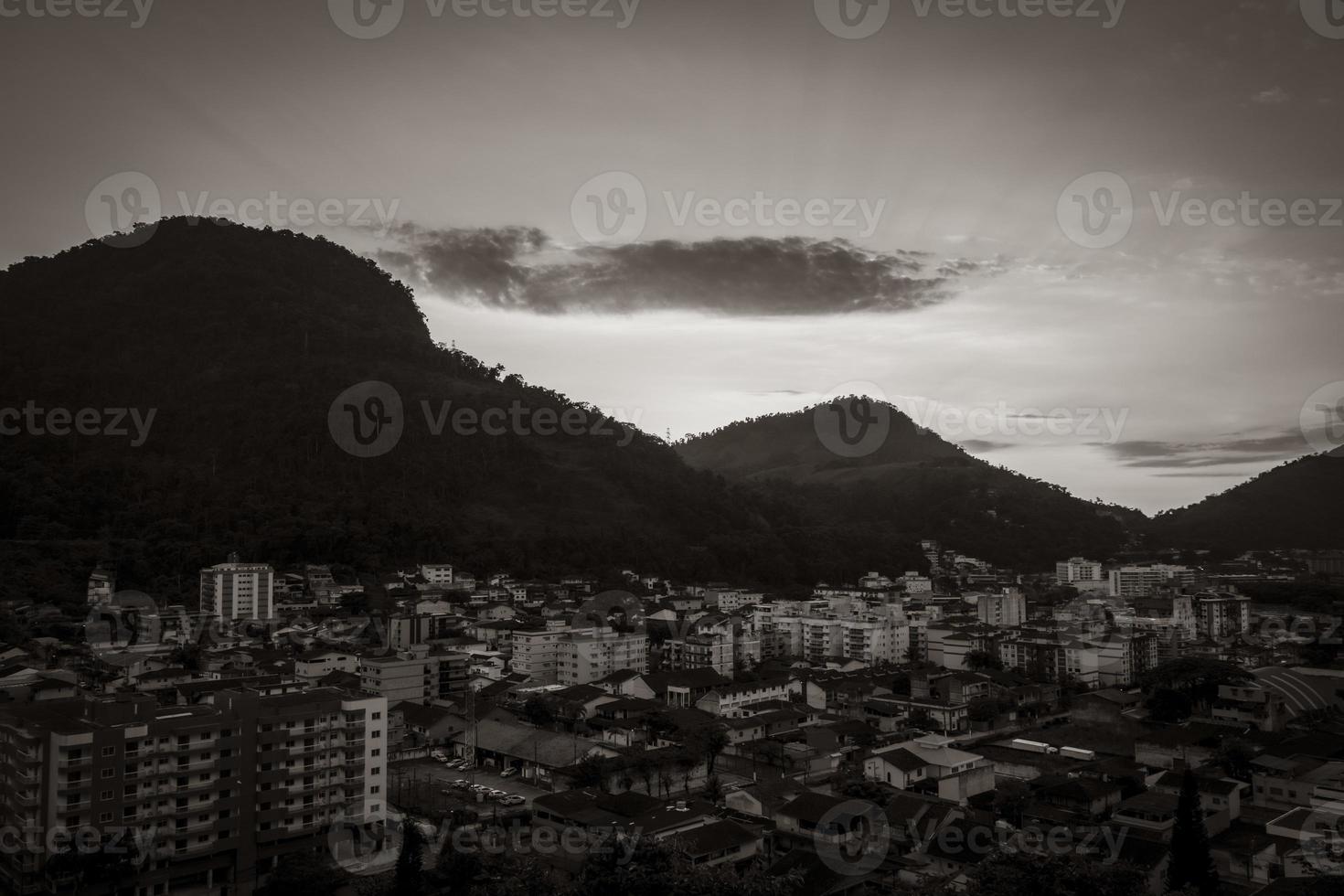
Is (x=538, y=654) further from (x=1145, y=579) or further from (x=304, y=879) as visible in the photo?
(x=1145, y=579)

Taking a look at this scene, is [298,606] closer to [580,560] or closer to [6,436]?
[580,560]

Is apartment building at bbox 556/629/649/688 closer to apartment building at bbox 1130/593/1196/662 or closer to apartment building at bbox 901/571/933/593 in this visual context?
apartment building at bbox 1130/593/1196/662

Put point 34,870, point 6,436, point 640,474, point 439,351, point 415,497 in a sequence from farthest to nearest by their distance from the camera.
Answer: point 439,351 < point 640,474 < point 415,497 < point 6,436 < point 34,870

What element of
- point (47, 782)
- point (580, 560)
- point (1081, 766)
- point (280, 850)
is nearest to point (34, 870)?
point (47, 782)

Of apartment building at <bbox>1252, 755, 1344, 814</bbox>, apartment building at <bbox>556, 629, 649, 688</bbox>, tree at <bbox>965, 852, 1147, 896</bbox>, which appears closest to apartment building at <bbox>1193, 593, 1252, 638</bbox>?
apartment building at <bbox>1252, 755, 1344, 814</bbox>

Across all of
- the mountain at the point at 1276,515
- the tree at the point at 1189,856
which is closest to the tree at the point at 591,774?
the tree at the point at 1189,856
